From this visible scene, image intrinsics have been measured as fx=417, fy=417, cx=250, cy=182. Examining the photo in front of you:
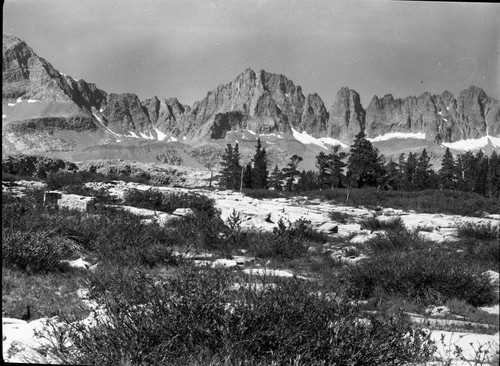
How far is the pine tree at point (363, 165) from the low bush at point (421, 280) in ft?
129

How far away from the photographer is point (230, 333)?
2467mm

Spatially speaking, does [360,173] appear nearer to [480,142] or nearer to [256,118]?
[256,118]

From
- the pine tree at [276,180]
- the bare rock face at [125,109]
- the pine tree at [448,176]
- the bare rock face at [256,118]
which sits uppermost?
the bare rock face at [256,118]

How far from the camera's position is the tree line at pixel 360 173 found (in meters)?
44.0

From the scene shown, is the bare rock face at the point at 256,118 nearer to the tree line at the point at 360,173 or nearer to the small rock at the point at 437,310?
the tree line at the point at 360,173

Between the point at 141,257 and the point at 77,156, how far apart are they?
62491 millimetres

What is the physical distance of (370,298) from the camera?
16.7 ft

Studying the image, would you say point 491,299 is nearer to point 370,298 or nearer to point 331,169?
point 370,298

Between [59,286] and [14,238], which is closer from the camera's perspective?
[59,286]

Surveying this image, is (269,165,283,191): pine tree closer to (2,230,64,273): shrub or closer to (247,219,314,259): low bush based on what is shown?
(247,219,314,259): low bush

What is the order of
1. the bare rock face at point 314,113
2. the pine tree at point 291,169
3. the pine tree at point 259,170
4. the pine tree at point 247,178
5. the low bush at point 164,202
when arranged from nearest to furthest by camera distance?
1. the bare rock face at point 314,113
2. the low bush at point 164,202
3. the pine tree at point 259,170
4. the pine tree at point 247,178
5. the pine tree at point 291,169

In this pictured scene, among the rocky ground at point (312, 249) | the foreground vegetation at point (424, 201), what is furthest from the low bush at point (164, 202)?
the foreground vegetation at point (424, 201)

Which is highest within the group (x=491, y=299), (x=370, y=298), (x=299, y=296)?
(x=299, y=296)

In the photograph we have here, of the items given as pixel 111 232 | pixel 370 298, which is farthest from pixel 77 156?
pixel 370 298
